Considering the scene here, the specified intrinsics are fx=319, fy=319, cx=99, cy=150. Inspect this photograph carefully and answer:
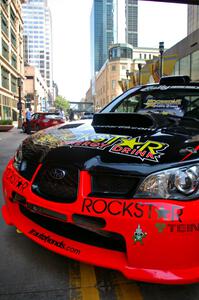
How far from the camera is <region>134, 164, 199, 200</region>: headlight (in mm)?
2123

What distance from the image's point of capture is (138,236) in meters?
2.06

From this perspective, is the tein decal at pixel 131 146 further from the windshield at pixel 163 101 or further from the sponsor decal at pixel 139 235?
the windshield at pixel 163 101

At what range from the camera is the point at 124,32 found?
395 feet

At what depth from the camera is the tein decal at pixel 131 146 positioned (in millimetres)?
2293

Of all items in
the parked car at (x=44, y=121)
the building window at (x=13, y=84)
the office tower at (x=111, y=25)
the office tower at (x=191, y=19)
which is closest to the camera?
the parked car at (x=44, y=121)

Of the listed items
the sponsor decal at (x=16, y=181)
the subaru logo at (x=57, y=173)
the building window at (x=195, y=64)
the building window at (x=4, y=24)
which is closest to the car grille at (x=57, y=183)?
the subaru logo at (x=57, y=173)

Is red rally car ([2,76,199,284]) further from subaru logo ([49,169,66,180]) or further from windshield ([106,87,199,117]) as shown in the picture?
windshield ([106,87,199,117])

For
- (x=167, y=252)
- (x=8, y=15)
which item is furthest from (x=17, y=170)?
(x=8, y=15)

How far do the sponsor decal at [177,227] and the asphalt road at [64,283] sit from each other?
611 mm

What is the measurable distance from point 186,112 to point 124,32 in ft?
408

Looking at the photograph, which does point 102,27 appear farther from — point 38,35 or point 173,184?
point 173,184

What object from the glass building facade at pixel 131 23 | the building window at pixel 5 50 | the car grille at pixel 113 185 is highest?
the glass building facade at pixel 131 23

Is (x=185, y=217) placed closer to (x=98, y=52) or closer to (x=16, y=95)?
(x=16, y=95)

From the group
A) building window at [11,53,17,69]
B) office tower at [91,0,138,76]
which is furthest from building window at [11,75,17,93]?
office tower at [91,0,138,76]
